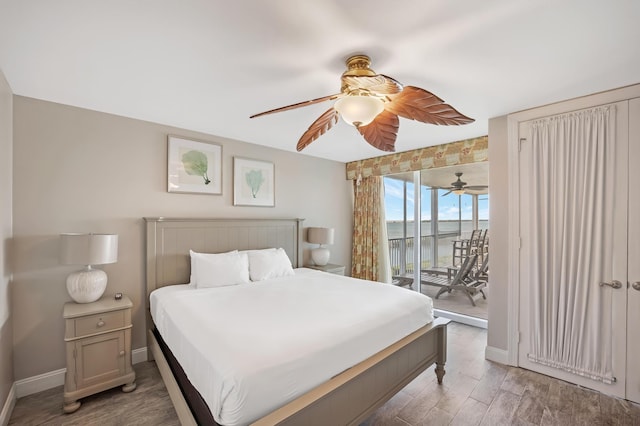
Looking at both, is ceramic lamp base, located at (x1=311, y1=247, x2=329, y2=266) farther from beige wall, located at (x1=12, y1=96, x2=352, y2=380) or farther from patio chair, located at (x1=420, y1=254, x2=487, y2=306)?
patio chair, located at (x1=420, y1=254, x2=487, y2=306)

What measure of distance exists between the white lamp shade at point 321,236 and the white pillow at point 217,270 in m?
1.41

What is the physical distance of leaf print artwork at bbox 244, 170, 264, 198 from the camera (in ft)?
12.2

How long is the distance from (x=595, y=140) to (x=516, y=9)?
5.52ft

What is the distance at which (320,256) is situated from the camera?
4238 millimetres

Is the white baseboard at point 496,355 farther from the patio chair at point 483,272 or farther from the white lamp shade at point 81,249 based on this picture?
the white lamp shade at point 81,249

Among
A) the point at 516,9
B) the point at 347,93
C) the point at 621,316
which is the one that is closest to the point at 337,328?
the point at 347,93

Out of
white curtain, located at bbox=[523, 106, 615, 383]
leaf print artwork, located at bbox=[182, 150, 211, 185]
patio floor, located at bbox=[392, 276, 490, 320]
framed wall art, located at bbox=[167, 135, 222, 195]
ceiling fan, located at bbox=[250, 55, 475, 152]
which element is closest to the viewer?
ceiling fan, located at bbox=[250, 55, 475, 152]

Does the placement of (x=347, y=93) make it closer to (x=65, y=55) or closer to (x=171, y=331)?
(x=65, y=55)

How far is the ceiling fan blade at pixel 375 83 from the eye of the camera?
5.08 ft

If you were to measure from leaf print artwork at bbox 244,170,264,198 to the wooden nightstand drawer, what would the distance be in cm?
197

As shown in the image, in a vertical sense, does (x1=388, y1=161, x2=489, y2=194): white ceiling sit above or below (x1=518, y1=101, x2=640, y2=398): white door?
above

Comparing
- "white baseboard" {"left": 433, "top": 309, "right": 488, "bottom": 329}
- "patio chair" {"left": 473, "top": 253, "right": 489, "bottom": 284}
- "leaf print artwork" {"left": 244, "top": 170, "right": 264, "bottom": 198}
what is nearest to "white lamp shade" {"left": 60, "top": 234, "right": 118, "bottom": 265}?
"leaf print artwork" {"left": 244, "top": 170, "right": 264, "bottom": 198}

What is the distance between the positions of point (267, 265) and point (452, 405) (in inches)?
83.8

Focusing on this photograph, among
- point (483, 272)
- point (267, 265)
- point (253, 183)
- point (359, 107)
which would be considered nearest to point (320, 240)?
Answer: point (267, 265)
